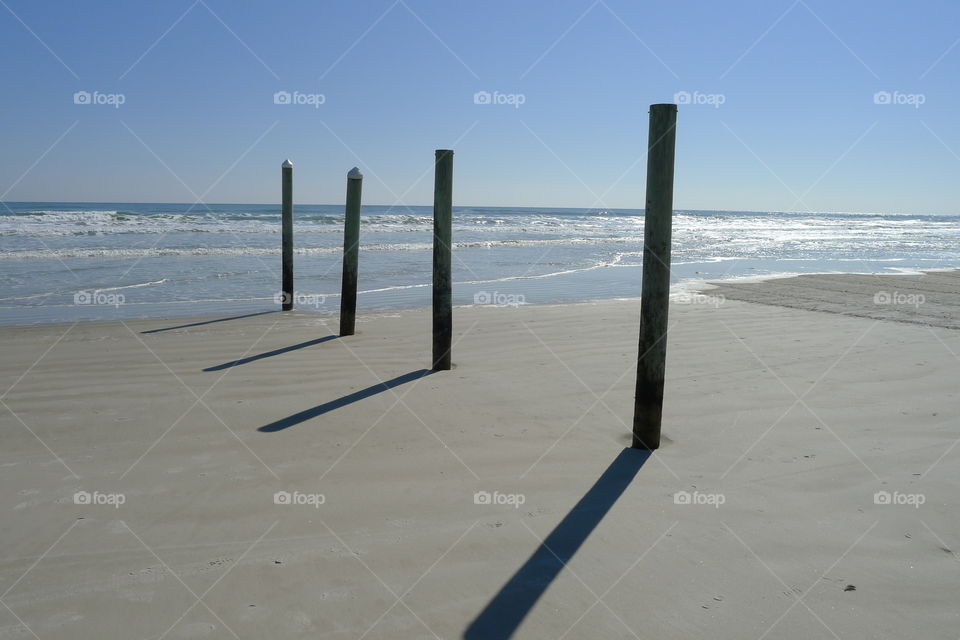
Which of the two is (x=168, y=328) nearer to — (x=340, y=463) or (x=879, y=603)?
(x=340, y=463)

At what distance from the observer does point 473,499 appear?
3.88 metres

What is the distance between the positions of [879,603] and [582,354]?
186 inches

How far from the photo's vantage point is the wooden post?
270 inches

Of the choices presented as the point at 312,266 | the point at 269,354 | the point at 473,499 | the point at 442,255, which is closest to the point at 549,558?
the point at 473,499

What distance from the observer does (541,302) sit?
468 inches

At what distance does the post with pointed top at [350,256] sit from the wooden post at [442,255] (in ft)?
5.88

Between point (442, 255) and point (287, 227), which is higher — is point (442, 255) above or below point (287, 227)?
below

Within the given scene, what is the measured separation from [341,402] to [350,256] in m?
3.43

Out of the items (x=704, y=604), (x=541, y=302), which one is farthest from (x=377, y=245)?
(x=704, y=604)

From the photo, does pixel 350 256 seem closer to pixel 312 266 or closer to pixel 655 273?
pixel 655 273

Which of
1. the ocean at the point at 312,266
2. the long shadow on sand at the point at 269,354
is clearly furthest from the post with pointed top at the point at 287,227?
the long shadow on sand at the point at 269,354

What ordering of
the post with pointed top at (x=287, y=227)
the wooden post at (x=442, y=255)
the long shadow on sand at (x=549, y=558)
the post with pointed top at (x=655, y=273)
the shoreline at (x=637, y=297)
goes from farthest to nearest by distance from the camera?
the post with pointed top at (x=287, y=227)
the shoreline at (x=637, y=297)
the wooden post at (x=442, y=255)
the post with pointed top at (x=655, y=273)
the long shadow on sand at (x=549, y=558)

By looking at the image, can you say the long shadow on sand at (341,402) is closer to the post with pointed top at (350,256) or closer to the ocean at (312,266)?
the post with pointed top at (350,256)

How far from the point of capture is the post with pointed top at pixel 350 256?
8602mm
